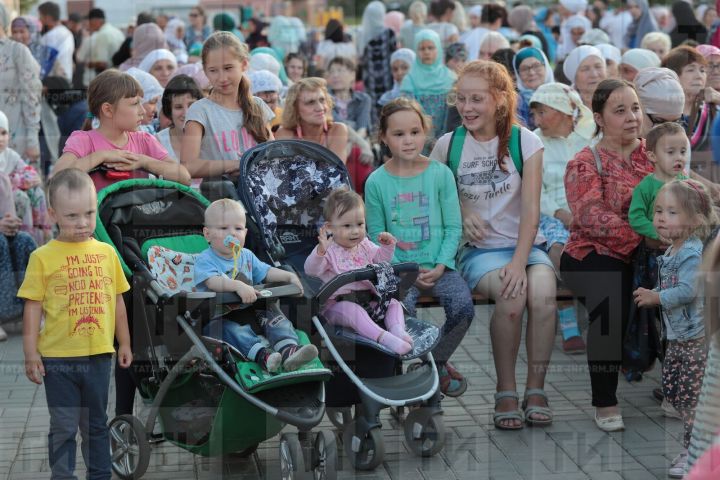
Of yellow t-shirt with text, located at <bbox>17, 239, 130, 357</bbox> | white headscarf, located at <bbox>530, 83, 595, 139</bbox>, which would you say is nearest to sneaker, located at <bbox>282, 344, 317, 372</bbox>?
yellow t-shirt with text, located at <bbox>17, 239, 130, 357</bbox>

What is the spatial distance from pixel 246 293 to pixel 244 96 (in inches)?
83.1

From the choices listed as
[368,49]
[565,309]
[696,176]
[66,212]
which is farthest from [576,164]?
[368,49]

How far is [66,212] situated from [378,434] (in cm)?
169

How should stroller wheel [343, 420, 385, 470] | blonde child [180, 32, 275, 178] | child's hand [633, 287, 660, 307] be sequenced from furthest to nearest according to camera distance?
1. blonde child [180, 32, 275, 178]
2. child's hand [633, 287, 660, 307]
3. stroller wheel [343, 420, 385, 470]

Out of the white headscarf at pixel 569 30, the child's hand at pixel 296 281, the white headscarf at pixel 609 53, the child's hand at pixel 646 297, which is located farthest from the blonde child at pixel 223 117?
the white headscarf at pixel 569 30

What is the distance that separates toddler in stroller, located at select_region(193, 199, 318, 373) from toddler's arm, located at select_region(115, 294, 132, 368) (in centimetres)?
33

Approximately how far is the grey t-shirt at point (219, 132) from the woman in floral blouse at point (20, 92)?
13.8 feet

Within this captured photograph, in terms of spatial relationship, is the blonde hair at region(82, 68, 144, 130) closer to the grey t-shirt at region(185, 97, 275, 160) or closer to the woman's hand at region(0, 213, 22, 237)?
the grey t-shirt at region(185, 97, 275, 160)

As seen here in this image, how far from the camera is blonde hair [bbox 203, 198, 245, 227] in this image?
4957 millimetres

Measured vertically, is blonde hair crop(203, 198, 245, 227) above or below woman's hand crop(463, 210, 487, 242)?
above

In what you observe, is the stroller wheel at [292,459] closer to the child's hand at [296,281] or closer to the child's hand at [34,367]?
the child's hand at [296,281]

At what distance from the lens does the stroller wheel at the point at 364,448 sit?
16.4 feet

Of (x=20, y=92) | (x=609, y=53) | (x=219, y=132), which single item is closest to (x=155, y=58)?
(x=20, y=92)

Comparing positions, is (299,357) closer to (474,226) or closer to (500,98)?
(474,226)
